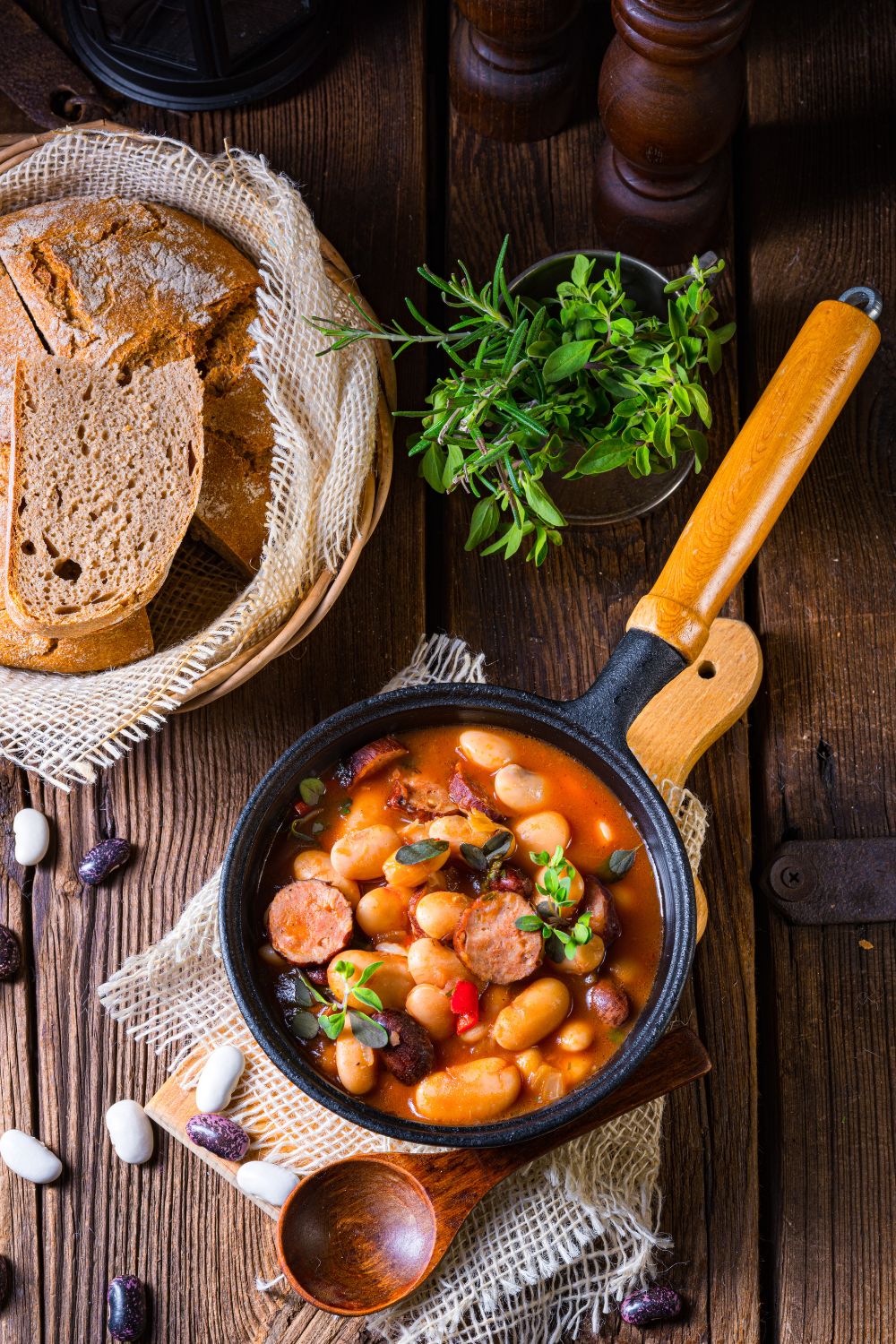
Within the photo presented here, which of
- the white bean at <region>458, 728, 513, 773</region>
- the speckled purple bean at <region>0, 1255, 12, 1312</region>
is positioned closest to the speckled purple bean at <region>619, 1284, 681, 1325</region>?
the white bean at <region>458, 728, 513, 773</region>

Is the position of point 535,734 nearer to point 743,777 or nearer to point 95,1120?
point 743,777

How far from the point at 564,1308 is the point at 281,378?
140 centimetres

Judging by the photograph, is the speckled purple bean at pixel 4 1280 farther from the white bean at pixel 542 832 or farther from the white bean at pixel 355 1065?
the white bean at pixel 542 832

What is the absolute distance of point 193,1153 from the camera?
6.16 feet

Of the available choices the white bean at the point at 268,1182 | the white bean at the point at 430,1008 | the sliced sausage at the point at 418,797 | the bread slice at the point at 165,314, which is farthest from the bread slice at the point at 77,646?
the white bean at the point at 268,1182

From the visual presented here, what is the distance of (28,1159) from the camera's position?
188cm

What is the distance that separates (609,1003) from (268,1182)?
58 centimetres

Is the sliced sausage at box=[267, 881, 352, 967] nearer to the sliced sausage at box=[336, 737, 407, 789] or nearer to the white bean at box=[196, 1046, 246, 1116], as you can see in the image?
the sliced sausage at box=[336, 737, 407, 789]

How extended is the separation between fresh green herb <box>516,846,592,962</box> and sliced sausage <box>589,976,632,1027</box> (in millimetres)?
65

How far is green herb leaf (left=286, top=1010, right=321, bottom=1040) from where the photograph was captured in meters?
1.57

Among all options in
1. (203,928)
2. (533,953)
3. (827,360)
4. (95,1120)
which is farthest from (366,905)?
(827,360)

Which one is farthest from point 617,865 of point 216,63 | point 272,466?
point 216,63

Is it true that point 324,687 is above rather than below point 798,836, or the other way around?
above

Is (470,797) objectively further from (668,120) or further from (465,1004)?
(668,120)
